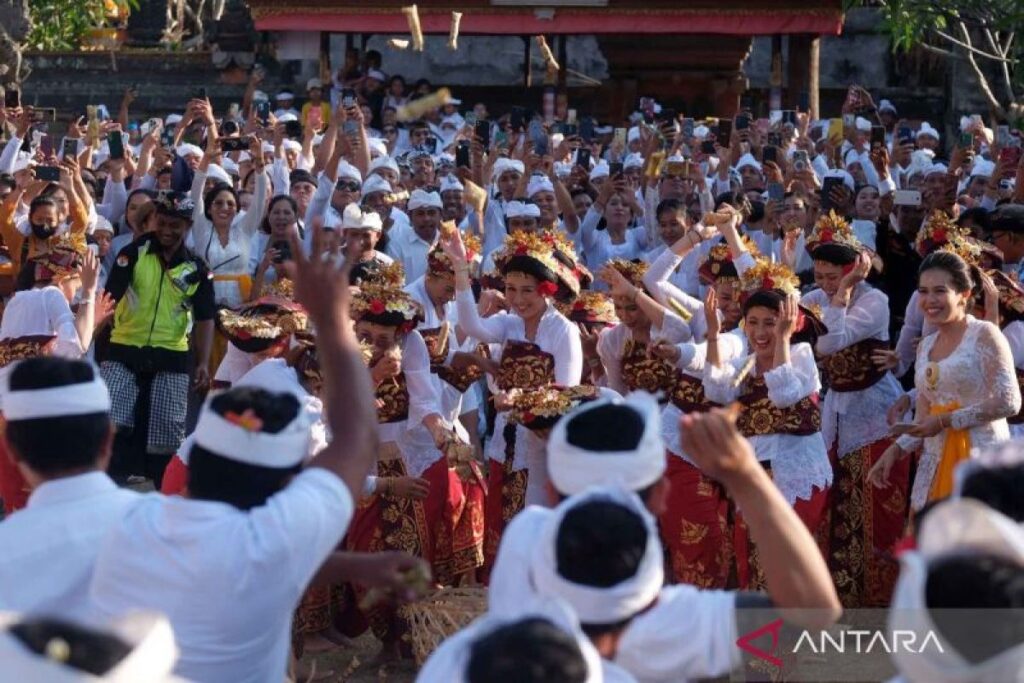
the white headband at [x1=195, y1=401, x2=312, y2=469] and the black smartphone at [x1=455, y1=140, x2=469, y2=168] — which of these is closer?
the white headband at [x1=195, y1=401, x2=312, y2=469]

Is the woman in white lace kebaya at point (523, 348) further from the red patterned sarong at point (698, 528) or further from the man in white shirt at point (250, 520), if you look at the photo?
the man in white shirt at point (250, 520)

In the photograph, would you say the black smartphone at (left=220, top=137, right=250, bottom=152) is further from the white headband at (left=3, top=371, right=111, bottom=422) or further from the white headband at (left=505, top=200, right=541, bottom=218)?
the white headband at (left=3, top=371, right=111, bottom=422)

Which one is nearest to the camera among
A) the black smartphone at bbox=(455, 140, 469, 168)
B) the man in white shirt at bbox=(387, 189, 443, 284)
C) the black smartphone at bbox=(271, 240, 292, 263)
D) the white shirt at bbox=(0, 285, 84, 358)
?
the white shirt at bbox=(0, 285, 84, 358)

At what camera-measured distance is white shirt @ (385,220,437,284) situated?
1059 cm

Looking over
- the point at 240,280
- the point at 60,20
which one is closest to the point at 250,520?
the point at 240,280

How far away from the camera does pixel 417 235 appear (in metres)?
10.9

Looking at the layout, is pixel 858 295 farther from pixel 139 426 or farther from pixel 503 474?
pixel 139 426

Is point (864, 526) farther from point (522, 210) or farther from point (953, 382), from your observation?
point (522, 210)

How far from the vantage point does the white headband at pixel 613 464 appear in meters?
3.78

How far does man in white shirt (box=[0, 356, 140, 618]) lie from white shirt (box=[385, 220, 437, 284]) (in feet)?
22.1

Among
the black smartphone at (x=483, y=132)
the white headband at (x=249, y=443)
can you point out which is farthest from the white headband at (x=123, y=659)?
the black smartphone at (x=483, y=132)

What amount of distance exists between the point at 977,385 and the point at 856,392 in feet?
3.64

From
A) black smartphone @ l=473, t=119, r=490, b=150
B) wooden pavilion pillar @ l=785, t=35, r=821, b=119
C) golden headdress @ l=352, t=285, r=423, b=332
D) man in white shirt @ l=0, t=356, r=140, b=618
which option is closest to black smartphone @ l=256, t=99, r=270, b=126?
black smartphone @ l=473, t=119, r=490, b=150

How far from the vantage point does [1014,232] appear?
8.81 metres
